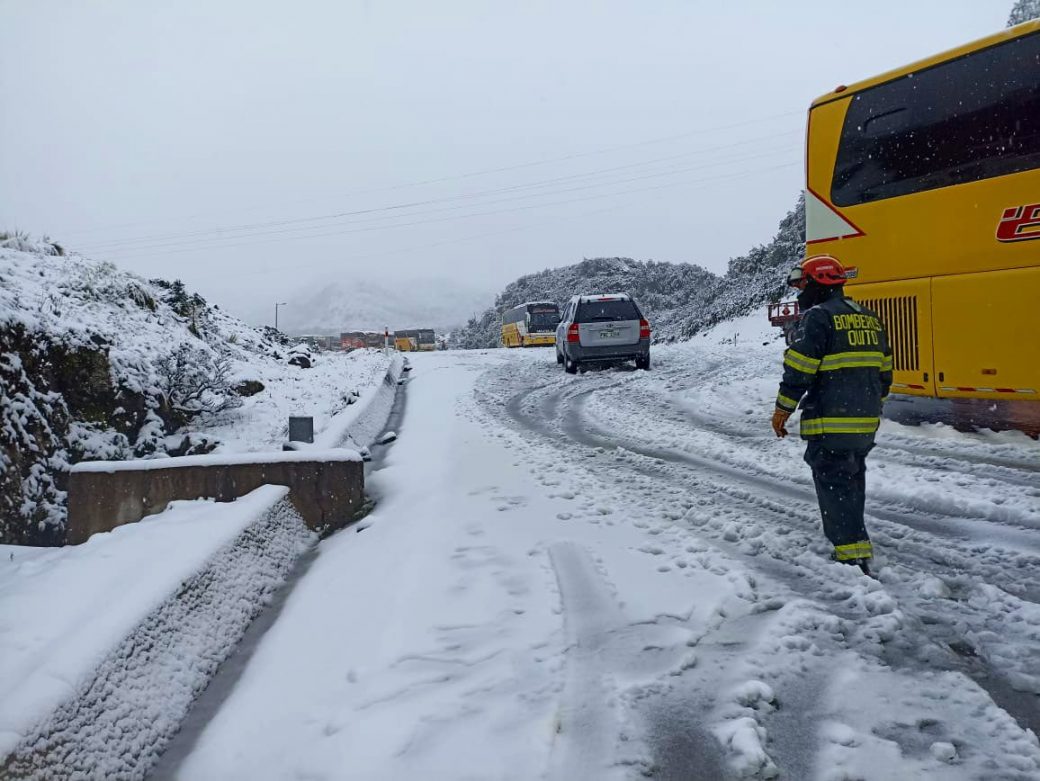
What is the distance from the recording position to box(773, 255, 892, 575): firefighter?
3.81 meters

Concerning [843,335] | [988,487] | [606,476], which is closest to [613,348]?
[606,476]

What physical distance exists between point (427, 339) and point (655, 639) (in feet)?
169

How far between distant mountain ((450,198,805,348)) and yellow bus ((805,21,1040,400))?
17.9m

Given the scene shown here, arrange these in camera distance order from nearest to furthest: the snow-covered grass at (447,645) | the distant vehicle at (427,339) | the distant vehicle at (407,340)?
the snow-covered grass at (447,645), the distant vehicle at (407,340), the distant vehicle at (427,339)

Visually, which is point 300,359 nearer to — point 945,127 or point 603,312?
point 603,312

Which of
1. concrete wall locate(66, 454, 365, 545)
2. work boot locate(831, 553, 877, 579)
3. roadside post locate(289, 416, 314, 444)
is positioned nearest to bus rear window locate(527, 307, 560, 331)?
roadside post locate(289, 416, 314, 444)

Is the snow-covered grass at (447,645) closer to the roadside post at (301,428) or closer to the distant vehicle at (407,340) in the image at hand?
the roadside post at (301,428)

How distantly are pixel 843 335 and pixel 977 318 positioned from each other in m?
3.69

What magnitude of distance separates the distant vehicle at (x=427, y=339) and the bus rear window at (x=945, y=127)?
153 ft

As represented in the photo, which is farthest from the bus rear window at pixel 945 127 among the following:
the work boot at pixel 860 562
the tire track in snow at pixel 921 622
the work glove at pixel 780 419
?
the work boot at pixel 860 562

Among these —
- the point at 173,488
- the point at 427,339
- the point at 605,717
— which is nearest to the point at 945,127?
the point at 605,717

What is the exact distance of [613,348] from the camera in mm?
15195

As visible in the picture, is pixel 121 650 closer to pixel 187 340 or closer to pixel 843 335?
pixel 843 335

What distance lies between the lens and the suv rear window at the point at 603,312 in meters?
15.2
